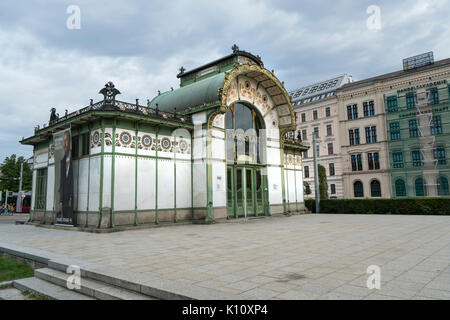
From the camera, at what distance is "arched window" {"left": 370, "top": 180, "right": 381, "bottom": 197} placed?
152 feet

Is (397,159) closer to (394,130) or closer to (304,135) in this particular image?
(394,130)

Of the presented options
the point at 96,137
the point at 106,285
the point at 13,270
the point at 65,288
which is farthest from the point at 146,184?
the point at 106,285

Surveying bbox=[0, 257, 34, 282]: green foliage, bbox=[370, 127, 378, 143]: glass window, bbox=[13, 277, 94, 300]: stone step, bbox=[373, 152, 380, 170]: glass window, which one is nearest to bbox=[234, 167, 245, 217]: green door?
bbox=[0, 257, 34, 282]: green foliage

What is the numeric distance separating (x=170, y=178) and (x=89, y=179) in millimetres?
4149

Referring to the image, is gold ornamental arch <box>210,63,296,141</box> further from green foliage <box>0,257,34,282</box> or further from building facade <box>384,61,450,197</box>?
building facade <box>384,61,450,197</box>

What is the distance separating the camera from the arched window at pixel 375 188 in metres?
46.2

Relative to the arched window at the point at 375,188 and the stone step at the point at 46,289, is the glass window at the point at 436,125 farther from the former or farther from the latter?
the stone step at the point at 46,289

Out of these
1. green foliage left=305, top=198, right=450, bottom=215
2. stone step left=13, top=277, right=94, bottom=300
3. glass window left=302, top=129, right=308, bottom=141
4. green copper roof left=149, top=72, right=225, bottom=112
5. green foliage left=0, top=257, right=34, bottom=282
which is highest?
glass window left=302, top=129, right=308, bottom=141

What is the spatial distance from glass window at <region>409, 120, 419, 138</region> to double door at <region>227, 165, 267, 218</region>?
108ft

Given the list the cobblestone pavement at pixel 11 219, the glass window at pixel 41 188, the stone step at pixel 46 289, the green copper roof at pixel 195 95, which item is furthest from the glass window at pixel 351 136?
the stone step at pixel 46 289

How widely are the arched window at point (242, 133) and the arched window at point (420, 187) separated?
105ft
